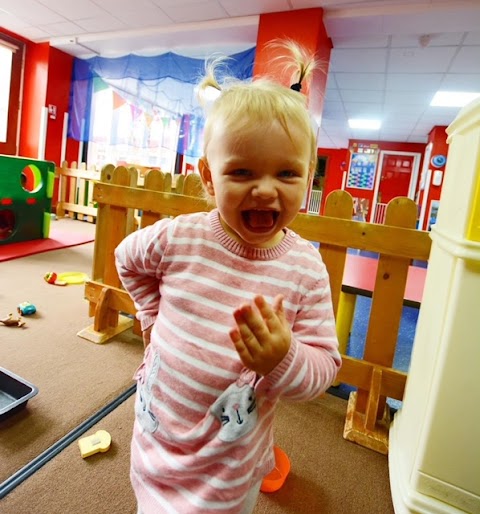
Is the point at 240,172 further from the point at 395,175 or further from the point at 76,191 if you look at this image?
the point at 395,175

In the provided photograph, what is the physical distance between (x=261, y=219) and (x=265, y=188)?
6cm

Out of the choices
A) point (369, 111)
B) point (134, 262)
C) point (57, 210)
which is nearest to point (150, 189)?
point (134, 262)

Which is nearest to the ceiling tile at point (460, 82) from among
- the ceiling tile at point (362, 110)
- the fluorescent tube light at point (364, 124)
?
the ceiling tile at point (362, 110)

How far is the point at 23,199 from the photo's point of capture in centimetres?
369

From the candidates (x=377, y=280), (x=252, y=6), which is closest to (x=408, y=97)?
(x=252, y=6)

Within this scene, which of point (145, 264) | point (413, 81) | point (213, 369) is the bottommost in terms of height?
point (213, 369)

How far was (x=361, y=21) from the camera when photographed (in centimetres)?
368

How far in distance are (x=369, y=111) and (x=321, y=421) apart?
7.39 meters

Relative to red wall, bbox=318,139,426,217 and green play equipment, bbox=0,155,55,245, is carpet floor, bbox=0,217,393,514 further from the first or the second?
red wall, bbox=318,139,426,217

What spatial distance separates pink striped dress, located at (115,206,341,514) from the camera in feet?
1.89

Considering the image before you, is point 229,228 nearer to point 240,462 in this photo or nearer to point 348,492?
point 240,462

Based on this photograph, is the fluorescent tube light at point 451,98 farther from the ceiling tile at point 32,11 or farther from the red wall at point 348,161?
the ceiling tile at point 32,11

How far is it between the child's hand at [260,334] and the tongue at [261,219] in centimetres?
15

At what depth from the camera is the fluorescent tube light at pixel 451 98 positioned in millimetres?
5770
